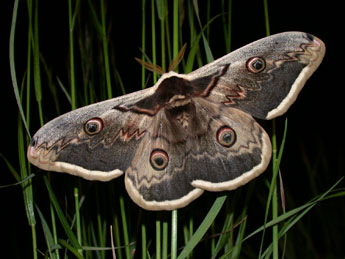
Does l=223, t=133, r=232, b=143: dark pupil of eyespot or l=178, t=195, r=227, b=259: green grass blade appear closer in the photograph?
l=178, t=195, r=227, b=259: green grass blade

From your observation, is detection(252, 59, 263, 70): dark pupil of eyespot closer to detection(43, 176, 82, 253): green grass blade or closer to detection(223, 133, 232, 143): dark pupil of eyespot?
detection(223, 133, 232, 143): dark pupil of eyespot

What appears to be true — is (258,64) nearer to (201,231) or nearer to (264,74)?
(264,74)

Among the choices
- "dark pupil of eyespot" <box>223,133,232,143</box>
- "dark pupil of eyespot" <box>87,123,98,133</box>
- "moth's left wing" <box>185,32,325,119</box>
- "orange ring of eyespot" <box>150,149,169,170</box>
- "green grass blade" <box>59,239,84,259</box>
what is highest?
"moth's left wing" <box>185,32,325,119</box>

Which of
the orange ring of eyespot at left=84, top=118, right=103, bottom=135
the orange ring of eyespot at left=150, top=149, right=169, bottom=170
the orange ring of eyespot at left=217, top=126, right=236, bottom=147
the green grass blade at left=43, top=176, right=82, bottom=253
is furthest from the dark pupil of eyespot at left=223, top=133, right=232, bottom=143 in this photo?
the green grass blade at left=43, top=176, right=82, bottom=253

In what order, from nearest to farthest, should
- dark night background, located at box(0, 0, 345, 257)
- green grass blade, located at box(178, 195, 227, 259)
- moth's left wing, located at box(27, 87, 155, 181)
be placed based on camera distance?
green grass blade, located at box(178, 195, 227, 259) → moth's left wing, located at box(27, 87, 155, 181) → dark night background, located at box(0, 0, 345, 257)

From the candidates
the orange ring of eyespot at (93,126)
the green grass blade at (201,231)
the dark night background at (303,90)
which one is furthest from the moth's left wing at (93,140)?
the dark night background at (303,90)

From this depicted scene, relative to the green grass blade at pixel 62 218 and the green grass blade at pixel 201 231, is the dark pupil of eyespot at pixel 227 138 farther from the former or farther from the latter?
the green grass blade at pixel 62 218

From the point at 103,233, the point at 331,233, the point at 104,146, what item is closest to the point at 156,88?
the point at 104,146
